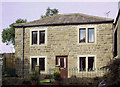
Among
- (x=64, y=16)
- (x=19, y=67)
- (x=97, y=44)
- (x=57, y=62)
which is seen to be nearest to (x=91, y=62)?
(x=97, y=44)

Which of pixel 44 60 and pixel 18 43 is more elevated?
pixel 18 43

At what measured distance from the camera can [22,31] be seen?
2045 centimetres

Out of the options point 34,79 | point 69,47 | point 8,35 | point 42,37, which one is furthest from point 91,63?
point 8,35

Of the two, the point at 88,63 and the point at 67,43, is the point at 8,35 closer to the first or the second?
the point at 67,43

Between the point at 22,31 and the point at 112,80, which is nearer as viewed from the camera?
the point at 112,80

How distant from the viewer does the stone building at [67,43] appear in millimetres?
18375

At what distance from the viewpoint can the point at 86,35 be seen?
18734 mm

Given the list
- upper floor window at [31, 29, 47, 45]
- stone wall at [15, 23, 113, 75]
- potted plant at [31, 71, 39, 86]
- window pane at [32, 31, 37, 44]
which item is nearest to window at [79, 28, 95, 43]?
stone wall at [15, 23, 113, 75]

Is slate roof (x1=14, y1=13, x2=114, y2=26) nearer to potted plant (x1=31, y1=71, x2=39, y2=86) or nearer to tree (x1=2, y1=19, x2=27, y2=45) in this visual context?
potted plant (x1=31, y1=71, x2=39, y2=86)

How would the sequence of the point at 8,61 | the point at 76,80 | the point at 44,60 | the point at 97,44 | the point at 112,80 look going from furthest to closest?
1. the point at 8,61
2. the point at 44,60
3. the point at 97,44
4. the point at 76,80
5. the point at 112,80

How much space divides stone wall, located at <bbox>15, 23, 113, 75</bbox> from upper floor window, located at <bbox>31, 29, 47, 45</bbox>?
1.46 ft

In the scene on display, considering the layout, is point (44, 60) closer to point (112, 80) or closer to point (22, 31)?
point (22, 31)

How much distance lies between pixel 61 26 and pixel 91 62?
487cm

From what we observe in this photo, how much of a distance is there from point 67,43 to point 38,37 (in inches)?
131
